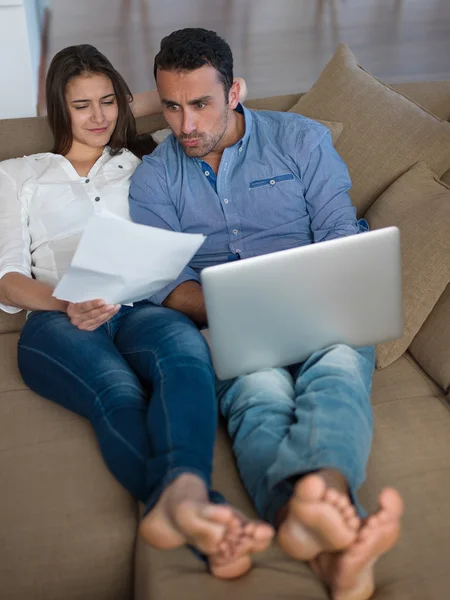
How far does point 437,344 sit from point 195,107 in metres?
0.82

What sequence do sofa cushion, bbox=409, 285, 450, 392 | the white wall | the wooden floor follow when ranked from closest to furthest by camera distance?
sofa cushion, bbox=409, 285, 450, 392
the white wall
the wooden floor

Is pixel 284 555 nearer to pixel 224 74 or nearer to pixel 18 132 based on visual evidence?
pixel 224 74

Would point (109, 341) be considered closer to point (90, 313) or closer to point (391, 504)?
point (90, 313)

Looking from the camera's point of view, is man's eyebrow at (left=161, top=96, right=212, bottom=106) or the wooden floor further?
the wooden floor

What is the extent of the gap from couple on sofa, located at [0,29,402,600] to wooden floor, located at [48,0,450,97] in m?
2.66

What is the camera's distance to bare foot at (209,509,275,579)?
1153 millimetres

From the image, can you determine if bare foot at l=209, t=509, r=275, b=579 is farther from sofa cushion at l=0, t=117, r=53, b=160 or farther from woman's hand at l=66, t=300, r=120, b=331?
sofa cushion at l=0, t=117, r=53, b=160

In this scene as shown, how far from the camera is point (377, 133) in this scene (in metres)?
2.12

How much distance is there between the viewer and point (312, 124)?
78.7 inches

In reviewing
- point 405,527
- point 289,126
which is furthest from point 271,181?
point 405,527

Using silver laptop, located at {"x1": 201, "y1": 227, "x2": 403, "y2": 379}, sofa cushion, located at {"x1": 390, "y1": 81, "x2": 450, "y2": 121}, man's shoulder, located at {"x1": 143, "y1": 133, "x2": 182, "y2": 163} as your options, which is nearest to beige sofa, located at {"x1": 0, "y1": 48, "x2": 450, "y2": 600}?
silver laptop, located at {"x1": 201, "y1": 227, "x2": 403, "y2": 379}

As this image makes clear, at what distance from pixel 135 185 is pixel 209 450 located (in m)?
0.86

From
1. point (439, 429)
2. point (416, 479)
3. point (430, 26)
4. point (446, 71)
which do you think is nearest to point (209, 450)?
point (416, 479)

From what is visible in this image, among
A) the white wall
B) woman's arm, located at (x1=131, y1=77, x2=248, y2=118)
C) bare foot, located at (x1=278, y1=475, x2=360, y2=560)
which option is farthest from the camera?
the white wall
